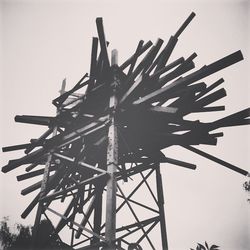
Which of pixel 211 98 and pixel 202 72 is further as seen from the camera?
pixel 211 98

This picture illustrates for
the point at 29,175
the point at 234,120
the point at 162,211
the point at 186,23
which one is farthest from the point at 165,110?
the point at 29,175

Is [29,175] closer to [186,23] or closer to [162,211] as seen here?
[162,211]

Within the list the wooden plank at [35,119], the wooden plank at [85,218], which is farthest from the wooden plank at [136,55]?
the wooden plank at [85,218]

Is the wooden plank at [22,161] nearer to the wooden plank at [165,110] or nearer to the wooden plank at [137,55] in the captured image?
the wooden plank at [137,55]

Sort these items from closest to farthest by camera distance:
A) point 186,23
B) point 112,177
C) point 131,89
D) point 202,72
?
point 112,177, point 202,72, point 186,23, point 131,89

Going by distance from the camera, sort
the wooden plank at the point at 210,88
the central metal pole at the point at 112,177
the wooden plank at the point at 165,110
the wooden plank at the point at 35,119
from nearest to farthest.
A: the central metal pole at the point at 112,177 → the wooden plank at the point at 165,110 → the wooden plank at the point at 210,88 → the wooden plank at the point at 35,119

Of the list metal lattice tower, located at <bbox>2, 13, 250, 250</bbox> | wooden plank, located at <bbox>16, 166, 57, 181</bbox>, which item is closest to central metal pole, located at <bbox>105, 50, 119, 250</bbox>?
metal lattice tower, located at <bbox>2, 13, 250, 250</bbox>

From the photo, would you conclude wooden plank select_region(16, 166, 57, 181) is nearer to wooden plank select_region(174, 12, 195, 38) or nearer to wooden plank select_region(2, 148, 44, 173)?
wooden plank select_region(2, 148, 44, 173)

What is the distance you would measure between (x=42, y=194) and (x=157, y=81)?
335 centimetres

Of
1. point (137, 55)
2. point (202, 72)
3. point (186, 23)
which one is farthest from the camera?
point (137, 55)

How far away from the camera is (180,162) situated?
6.38 meters

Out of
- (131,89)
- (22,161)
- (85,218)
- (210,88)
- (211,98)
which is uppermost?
(131,89)

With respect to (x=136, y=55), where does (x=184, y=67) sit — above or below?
below

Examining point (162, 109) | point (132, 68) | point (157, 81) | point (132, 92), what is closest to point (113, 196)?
point (162, 109)
